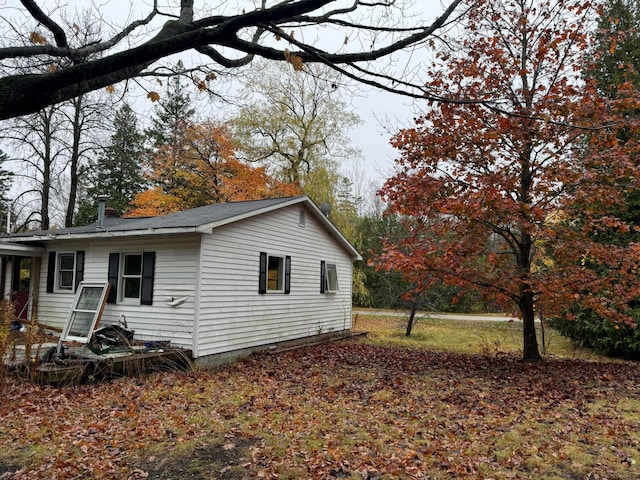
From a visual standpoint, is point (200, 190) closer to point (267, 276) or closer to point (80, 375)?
point (267, 276)

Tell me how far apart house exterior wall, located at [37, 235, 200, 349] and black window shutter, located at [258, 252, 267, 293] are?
86.7 inches

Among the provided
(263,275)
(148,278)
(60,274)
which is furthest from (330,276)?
(60,274)

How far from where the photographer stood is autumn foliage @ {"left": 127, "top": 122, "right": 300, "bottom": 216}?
21.5m

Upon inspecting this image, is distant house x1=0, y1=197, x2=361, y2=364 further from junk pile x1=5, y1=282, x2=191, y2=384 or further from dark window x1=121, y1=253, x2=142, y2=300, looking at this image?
junk pile x1=5, y1=282, x2=191, y2=384

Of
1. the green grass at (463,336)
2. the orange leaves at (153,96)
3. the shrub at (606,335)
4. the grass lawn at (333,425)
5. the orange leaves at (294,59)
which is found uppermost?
the orange leaves at (294,59)

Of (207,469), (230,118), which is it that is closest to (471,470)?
(207,469)

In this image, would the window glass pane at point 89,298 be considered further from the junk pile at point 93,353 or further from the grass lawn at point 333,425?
the grass lawn at point 333,425

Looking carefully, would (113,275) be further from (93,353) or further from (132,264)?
(93,353)

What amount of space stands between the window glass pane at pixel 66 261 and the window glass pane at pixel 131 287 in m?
2.43

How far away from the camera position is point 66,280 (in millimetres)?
12055

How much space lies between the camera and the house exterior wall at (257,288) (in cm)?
964

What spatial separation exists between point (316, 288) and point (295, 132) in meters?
11.4

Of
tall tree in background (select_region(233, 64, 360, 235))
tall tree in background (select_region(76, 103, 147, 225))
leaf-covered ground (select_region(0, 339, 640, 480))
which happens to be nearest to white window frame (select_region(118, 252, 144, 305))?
leaf-covered ground (select_region(0, 339, 640, 480))

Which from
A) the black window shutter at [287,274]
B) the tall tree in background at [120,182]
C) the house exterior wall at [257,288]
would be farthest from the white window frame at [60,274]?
the tall tree in background at [120,182]
